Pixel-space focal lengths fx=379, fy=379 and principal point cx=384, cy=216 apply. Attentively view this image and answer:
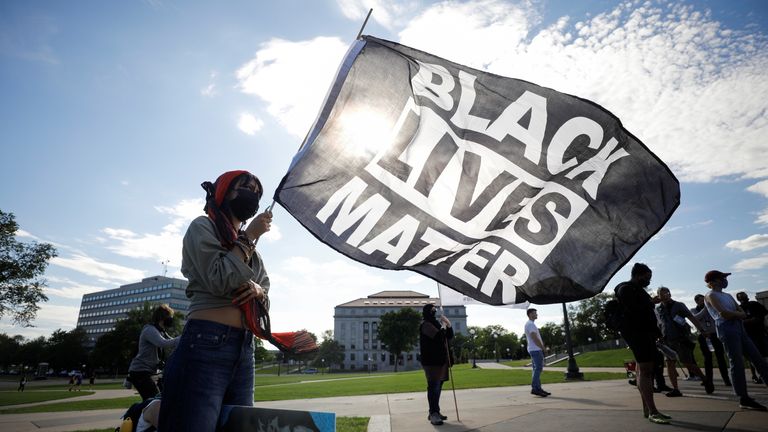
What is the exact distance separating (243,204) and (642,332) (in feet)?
18.0

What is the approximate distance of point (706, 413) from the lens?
5344 millimetres

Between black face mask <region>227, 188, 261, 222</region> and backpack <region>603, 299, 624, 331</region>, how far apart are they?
5.37 m

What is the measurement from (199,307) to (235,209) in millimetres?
592

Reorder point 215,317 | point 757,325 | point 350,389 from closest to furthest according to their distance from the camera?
1. point 215,317
2. point 757,325
3. point 350,389

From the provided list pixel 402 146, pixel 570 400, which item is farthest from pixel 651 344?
pixel 402 146

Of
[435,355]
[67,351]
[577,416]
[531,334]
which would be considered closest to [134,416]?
[435,355]

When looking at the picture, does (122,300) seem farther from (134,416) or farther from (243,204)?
(243,204)

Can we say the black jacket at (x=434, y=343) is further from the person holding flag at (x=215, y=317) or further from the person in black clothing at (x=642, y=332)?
the person holding flag at (x=215, y=317)

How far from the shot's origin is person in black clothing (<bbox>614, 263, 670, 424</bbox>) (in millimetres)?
5047

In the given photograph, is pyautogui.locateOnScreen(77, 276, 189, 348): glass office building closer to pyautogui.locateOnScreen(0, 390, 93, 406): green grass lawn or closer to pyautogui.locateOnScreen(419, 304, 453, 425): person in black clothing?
pyautogui.locateOnScreen(0, 390, 93, 406): green grass lawn

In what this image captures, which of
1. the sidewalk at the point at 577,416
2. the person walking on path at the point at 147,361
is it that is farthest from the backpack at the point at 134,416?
the sidewalk at the point at 577,416

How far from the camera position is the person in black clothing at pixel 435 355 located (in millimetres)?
6285

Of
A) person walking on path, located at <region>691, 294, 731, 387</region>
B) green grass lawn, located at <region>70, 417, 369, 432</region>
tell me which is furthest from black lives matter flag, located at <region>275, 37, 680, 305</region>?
person walking on path, located at <region>691, 294, 731, 387</region>

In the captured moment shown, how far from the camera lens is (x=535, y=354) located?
9.12 metres
